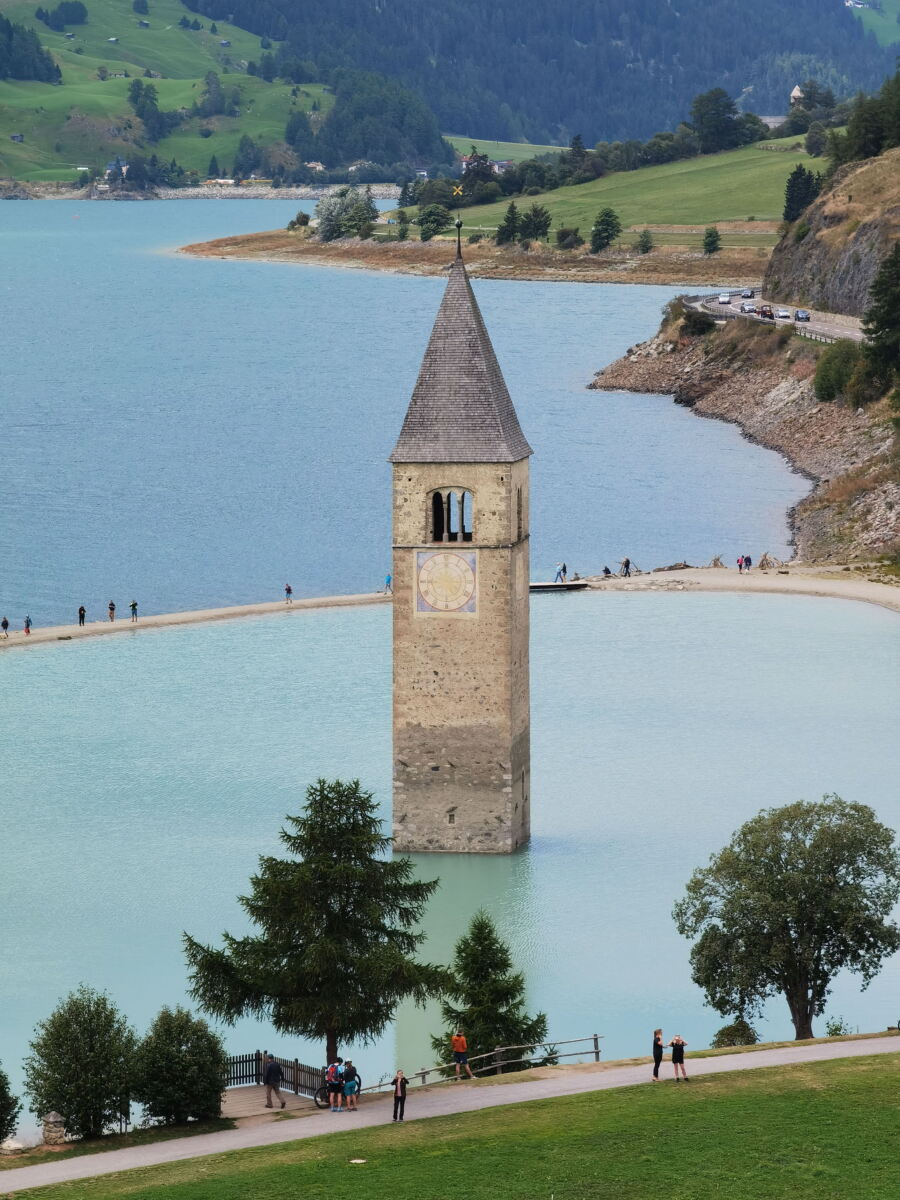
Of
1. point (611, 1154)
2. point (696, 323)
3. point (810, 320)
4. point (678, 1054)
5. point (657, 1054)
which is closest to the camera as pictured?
point (611, 1154)

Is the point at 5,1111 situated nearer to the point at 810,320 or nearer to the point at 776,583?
the point at 776,583

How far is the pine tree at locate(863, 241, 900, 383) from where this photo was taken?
11900 cm

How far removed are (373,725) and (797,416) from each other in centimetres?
7056

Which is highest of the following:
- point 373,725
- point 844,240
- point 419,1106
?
point 844,240

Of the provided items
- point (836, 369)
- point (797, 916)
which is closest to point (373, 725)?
point (797, 916)

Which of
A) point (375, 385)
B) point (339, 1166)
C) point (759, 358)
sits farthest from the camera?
point (375, 385)

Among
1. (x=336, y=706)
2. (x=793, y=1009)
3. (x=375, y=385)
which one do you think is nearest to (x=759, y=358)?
(x=375, y=385)

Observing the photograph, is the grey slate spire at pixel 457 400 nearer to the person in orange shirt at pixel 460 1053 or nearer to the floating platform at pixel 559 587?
the person in orange shirt at pixel 460 1053

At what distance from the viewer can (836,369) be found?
129125 millimetres

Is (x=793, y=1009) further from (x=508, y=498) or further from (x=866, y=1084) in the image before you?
(x=508, y=498)

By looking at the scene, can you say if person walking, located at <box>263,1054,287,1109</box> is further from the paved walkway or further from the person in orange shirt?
the person in orange shirt

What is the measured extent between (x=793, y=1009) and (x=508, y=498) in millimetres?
16038

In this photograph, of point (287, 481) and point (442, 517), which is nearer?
point (442, 517)

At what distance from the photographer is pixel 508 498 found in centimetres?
5597
